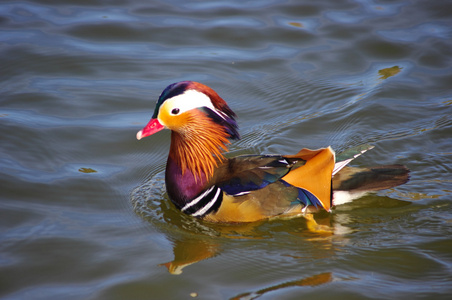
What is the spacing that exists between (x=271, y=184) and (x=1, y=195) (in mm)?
2571

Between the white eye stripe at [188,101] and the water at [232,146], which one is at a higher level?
the white eye stripe at [188,101]

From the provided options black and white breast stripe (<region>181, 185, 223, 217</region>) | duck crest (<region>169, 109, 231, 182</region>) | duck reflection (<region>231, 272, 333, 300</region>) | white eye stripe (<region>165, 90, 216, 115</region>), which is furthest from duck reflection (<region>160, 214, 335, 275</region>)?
white eye stripe (<region>165, 90, 216, 115</region>)

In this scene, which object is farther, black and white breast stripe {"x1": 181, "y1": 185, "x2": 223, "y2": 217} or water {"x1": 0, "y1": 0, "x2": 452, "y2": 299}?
black and white breast stripe {"x1": 181, "y1": 185, "x2": 223, "y2": 217}

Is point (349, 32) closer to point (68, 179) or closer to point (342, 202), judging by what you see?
point (342, 202)

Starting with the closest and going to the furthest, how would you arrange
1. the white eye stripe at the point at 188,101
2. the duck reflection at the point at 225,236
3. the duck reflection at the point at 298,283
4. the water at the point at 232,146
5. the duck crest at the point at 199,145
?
the duck reflection at the point at 298,283 → the water at the point at 232,146 → the duck reflection at the point at 225,236 → the white eye stripe at the point at 188,101 → the duck crest at the point at 199,145

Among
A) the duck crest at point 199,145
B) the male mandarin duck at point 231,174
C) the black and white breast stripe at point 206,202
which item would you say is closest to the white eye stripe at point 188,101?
the male mandarin duck at point 231,174

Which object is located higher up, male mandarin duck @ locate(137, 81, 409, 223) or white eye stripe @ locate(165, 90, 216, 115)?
white eye stripe @ locate(165, 90, 216, 115)

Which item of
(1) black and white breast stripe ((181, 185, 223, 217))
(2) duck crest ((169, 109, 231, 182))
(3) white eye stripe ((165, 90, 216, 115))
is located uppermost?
(3) white eye stripe ((165, 90, 216, 115))

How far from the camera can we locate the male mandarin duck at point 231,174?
4.81 metres

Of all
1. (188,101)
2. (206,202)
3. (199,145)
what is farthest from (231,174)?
(188,101)

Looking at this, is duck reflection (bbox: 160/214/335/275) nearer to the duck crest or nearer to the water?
the water

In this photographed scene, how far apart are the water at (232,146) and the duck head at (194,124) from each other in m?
0.54

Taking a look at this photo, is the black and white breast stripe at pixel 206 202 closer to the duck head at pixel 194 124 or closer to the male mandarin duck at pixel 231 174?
the male mandarin duck at pixel 231 174

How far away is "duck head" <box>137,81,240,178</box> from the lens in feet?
15.7
